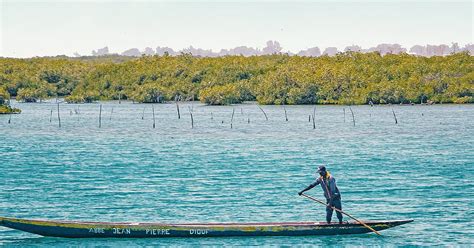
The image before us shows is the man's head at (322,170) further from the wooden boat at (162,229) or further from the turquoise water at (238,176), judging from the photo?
the turquoise water at (238,176)

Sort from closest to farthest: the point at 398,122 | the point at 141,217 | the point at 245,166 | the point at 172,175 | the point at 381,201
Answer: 1. the point at 141,217
2. the point at 381,201
3. the point at 172,175
4. the point at 245,166
5. the point at 398,122

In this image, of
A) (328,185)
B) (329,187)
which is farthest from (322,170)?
(329,187)

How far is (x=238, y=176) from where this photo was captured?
A: 75.0 m

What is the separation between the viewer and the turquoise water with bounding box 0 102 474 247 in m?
51.7

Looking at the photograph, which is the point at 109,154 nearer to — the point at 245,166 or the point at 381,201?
the point at 245,166

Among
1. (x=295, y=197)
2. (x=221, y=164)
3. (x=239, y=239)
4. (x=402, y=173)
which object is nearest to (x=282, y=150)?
(x=221, y=164)

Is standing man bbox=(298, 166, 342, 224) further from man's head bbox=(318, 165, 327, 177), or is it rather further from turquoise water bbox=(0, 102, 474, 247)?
turquoise water bbox=(0, 102, 474, 247)

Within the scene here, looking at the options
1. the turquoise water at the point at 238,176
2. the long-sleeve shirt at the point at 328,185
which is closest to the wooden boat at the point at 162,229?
the turquoise water at the point at 238,176

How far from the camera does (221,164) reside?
8681 centimetres

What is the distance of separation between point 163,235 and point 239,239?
367 cm

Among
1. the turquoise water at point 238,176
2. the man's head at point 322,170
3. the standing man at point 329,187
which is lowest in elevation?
the turquoise water at point 238,176

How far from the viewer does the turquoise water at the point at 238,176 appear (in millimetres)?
51656

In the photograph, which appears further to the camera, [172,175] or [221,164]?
[221,164]

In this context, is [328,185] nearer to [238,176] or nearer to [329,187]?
[329,187]
